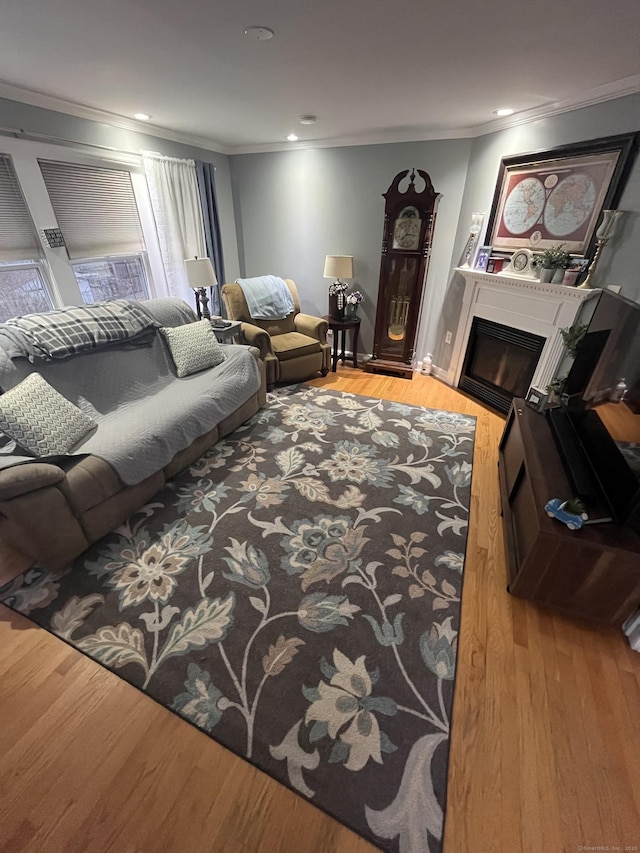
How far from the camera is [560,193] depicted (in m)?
2.56

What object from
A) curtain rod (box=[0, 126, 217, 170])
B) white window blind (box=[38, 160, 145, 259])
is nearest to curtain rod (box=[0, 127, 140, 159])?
curtain rod (box=[0, 126, 217, 170])

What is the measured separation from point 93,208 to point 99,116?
26.0 inches

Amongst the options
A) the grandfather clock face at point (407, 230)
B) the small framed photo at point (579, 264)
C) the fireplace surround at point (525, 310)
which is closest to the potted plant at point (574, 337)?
the fireplace surround at point (525, 310)

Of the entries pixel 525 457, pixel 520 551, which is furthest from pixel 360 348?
pixel 520 551

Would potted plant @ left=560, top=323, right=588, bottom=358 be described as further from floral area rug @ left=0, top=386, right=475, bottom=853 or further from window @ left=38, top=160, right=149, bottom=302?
window @ left=38, top=160, right=149, bottom=302

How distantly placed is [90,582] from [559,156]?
3.97 metres

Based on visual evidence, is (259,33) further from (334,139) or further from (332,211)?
(332,211)

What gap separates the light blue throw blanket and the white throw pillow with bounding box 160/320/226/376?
0.90 metres

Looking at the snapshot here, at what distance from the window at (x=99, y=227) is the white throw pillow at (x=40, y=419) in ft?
→ 5.24

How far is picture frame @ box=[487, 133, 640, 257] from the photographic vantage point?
2258 mm

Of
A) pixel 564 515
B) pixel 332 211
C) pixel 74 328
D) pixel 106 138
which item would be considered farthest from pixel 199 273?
pixel 564 515

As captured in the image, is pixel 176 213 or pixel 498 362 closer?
pixel 498 362

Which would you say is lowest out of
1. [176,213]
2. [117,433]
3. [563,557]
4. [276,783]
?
[276,783]

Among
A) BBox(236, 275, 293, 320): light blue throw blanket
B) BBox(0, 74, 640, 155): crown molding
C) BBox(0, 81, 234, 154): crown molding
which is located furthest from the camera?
BBox(236, 275, 293, 320): light blue throw blanket
